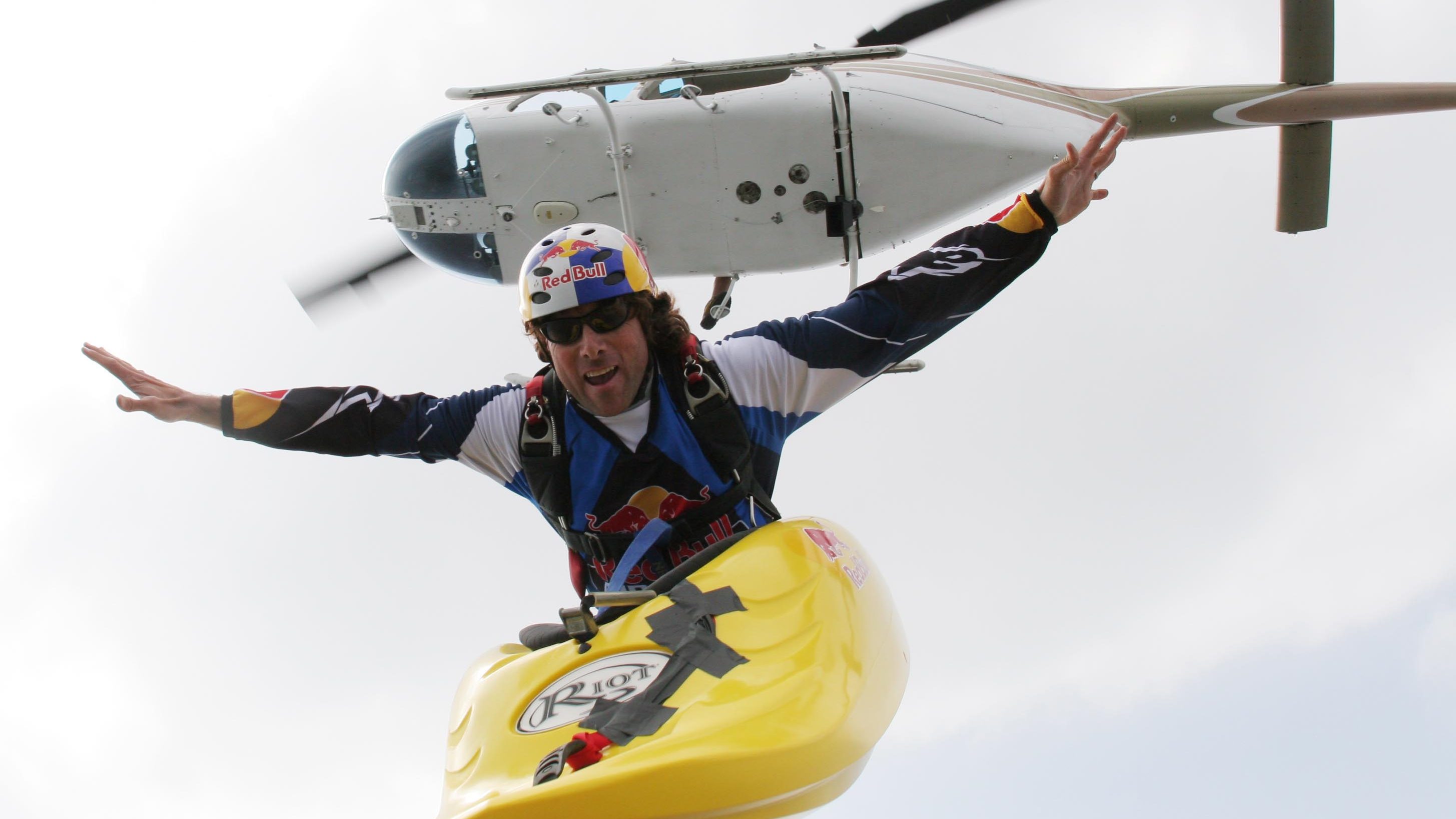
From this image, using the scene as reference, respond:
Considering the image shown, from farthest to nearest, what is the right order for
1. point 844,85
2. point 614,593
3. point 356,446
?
point 844,85, point 356,446, point 614,593

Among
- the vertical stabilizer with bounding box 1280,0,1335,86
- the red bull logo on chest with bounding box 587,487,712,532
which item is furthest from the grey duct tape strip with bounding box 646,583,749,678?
the vertical stabilizer with bounding box 1280,0,1335,86

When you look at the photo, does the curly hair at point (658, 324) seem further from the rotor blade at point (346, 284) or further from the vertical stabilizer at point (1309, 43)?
the vertical stabilizer at point (1309, 43)

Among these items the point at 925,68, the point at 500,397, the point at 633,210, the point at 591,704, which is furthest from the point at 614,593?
the point at 925,68

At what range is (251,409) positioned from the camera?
534 cm

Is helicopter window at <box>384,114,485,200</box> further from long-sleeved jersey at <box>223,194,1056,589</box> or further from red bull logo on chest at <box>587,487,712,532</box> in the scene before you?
red bull logo on chest at <box>587,487,712,532</box>

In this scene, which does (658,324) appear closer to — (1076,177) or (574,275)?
(574,275)

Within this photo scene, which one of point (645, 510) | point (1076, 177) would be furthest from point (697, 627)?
point (1076, 177)

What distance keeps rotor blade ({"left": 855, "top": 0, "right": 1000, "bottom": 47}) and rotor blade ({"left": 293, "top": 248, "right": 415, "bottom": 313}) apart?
18.7 feet

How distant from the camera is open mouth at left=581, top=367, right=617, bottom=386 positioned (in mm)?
5074

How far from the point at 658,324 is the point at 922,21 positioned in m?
7.74

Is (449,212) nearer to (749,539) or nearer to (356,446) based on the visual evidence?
(356,446)

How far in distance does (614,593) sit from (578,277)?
4.80ft

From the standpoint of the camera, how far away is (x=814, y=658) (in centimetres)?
422

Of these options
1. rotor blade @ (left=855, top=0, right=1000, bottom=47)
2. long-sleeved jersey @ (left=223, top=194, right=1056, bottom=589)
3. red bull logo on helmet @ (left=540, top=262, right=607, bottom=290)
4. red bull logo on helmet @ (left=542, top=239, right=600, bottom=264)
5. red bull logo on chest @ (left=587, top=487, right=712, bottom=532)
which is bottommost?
red bull logo on chest @ (left=587, top=487, right=712, bottom=532)
